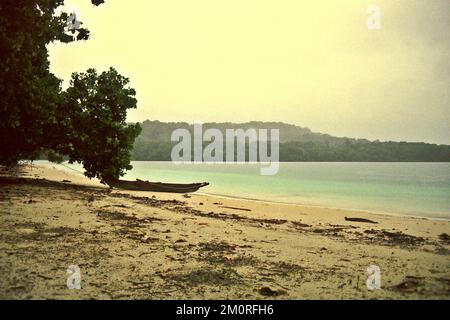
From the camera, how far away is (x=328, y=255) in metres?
7.35

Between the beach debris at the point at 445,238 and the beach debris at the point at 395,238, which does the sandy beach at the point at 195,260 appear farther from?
the beach debris at the point at 445,238

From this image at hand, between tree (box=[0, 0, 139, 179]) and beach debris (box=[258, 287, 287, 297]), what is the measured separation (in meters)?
8.89

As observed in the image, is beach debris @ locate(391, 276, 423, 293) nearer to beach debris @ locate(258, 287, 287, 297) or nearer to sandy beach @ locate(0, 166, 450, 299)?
sandy beach @ locate(0, 166, 450, 299)

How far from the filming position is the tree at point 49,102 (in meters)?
11.4

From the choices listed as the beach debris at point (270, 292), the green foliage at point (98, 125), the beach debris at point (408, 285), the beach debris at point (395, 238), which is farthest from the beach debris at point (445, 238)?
the green foliage at point (98, 125)

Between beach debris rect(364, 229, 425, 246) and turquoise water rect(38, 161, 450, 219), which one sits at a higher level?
beach debris rect(364, 229, 425, 246)

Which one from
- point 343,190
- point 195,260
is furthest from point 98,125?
point 343,190

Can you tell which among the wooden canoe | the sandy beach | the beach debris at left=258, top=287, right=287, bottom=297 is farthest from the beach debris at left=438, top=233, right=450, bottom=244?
the wooden canoe

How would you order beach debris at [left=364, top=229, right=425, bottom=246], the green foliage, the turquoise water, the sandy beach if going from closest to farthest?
the sandy beach < beach debris at [left=364, top=229, right=425, bottom=246] < the green foliage < the turquoise water

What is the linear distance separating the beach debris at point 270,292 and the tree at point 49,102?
8.89 m

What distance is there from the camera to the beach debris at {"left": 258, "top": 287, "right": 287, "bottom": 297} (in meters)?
4.72

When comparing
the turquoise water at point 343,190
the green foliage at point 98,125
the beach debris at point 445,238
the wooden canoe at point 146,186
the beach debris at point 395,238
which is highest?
the green foliage at point 98,125

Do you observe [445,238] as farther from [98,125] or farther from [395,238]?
[98,125]
